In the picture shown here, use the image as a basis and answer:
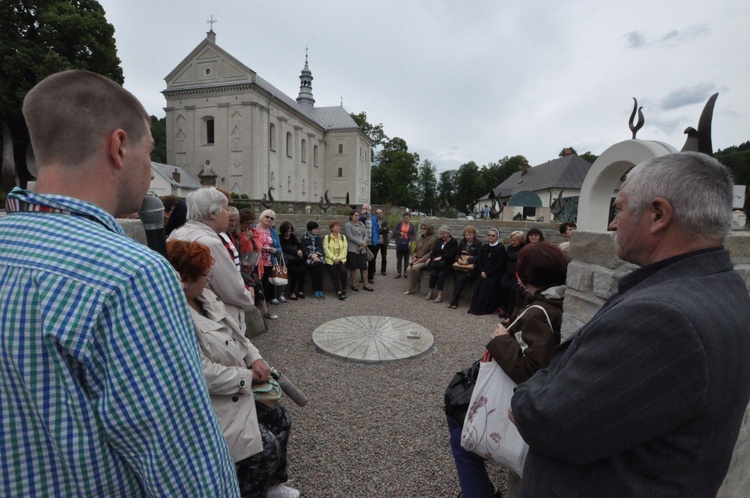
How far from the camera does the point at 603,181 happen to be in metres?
2.83

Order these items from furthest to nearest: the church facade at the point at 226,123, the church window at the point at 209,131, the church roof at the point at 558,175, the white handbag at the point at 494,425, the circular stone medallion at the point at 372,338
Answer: the church window at the point at 209,131
the church facade at the point at 226,123
the church roof at the point at 558,175
the circular stone medallion at the point at 372,338
the white handbag at the point at 494,425

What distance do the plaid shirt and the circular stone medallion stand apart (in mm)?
3716

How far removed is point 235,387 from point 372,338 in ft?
10.5

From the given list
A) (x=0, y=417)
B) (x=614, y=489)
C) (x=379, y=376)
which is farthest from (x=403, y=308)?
(x=0, y=417)

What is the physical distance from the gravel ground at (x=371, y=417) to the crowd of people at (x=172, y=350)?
1.63m

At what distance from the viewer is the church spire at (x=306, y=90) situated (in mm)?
48438

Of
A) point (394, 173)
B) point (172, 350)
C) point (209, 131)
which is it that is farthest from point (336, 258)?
point (394, 173)

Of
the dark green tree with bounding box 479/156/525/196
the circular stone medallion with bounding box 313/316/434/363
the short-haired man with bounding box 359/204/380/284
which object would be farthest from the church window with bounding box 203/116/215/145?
the dark green tree with bounding box 479/156/525/196

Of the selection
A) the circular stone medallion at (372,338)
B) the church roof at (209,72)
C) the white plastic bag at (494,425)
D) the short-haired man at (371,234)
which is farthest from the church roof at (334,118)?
the white plastic bag at (494,425)

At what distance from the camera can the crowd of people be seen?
0.71 meters

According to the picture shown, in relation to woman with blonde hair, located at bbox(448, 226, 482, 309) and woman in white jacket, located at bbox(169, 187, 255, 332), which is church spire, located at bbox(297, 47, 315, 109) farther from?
woman in white jacket, located at bbox(169, 187, 255, 332)

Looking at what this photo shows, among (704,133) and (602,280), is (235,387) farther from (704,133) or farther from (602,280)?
(704,133)

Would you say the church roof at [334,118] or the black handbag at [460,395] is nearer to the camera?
the black handbag at [460,395]

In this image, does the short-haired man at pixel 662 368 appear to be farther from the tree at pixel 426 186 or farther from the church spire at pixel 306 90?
the tree at pixel 426 186
